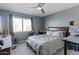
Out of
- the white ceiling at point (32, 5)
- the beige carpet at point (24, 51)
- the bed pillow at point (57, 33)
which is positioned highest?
the white ceiling at point (32, 5)

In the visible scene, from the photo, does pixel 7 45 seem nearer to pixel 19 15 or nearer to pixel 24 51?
pixel 24 51

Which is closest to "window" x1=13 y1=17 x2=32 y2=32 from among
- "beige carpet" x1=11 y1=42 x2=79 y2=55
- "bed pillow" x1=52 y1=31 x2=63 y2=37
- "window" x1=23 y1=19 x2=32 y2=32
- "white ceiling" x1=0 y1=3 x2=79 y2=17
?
"window" x1=23 y1=19 x2=32 y2=32

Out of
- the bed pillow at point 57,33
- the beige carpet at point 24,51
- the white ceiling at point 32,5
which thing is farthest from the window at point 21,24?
the bed pillow at point 57,33

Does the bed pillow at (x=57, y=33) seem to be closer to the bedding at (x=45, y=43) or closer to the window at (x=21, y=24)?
the bedding at (x=45, y=43)

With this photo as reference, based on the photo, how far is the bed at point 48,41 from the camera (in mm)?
1457

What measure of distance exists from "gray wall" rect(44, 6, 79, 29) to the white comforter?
0.25 meters

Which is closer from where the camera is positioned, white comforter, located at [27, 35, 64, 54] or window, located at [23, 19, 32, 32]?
white comforter, located at [27, 35, 64, 54]

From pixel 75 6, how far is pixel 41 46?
2.92 feet

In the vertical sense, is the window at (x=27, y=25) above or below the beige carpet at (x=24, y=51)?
above

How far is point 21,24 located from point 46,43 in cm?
57

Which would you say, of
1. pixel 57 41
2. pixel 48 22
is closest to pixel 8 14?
pixel 48 22

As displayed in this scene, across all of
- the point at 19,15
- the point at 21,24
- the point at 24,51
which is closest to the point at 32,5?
the point at 19,15

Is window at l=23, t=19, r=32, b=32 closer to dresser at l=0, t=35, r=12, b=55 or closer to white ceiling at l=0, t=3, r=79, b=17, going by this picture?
white ceiling at l=0, t=3, r=79, b=17

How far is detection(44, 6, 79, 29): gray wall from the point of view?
1.47 meters
